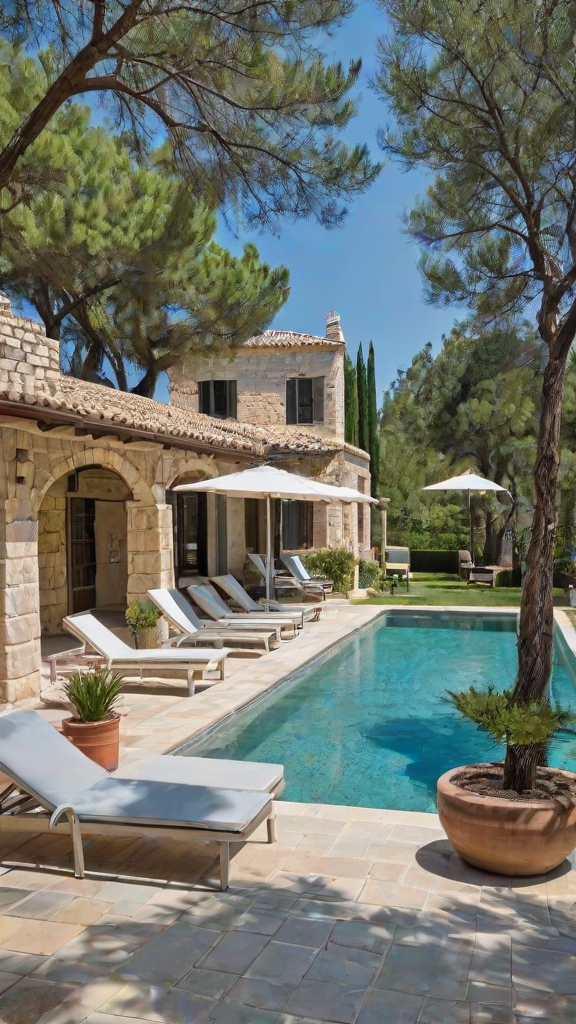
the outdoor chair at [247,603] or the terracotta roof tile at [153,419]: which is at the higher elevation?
the terracotta roof tile at [153,419]

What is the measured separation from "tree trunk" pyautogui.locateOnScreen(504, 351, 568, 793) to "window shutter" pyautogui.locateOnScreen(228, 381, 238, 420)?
17949mm

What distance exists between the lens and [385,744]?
25.6ft

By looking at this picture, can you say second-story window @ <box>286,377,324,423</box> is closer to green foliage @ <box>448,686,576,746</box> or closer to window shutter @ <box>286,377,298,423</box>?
window shutter @ <box>286,377,298,423</box>

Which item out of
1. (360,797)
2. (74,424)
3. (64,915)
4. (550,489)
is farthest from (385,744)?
(74,424)

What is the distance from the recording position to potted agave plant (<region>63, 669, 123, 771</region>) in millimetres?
5836

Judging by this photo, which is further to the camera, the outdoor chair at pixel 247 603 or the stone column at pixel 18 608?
the outdoor chair at pixel 247 603

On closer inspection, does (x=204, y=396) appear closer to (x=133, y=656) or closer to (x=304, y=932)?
(x=133, y=656)

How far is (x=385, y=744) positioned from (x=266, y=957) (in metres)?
4.52

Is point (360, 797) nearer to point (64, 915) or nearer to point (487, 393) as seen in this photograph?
point (64, 915)

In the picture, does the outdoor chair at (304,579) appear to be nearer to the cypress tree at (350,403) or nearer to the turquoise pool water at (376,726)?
the turquoise pool water at (376,726)

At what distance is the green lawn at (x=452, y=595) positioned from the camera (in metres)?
18.4

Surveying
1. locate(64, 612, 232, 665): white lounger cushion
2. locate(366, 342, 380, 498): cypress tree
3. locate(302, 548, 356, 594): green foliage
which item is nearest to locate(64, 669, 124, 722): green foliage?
locate(64, 612, 232, 665): white lounger cushion

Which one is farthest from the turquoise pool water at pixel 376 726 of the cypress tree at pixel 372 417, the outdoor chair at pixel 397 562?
the cypress tree at pixel 372 417

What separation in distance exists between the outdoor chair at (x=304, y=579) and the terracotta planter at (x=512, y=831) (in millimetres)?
13495
